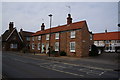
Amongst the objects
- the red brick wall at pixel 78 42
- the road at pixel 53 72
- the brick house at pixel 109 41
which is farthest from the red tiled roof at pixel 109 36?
the road at pixel 53 72

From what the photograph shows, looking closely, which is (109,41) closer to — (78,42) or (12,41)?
(78,42)

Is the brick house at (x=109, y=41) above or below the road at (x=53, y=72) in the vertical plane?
above

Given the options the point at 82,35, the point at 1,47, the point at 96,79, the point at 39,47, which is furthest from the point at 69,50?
the point at 1,47

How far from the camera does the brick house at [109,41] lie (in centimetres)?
5299

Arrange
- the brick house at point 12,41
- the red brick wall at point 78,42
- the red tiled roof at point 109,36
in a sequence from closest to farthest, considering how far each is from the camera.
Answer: the red brick wall at point 78,42 → the brick house at point 12,41 → the red tiled roof at point 109,36

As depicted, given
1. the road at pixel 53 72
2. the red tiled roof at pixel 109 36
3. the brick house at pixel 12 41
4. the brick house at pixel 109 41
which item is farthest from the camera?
the red tiled roof at pixel 109 36

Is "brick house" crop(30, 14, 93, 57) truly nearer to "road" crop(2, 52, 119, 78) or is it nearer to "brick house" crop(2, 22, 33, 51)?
"road" crop(2, 52, 119, 78)

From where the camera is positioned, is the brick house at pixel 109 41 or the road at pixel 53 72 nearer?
the road at pixel 53 72

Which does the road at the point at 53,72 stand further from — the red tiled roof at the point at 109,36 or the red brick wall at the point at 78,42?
the red tiled roof at the point at 109,36

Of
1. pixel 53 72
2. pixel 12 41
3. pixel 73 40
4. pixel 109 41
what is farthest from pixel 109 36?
pixel 53 72

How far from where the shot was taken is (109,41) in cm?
5709

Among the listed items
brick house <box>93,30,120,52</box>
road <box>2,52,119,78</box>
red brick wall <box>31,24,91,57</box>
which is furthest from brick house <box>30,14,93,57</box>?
brick house <box>93,30,120,52</box>

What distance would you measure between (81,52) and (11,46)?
32.1 metres

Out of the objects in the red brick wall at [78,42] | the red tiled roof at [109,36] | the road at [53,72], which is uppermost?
the red tiled roof at [109,36]
